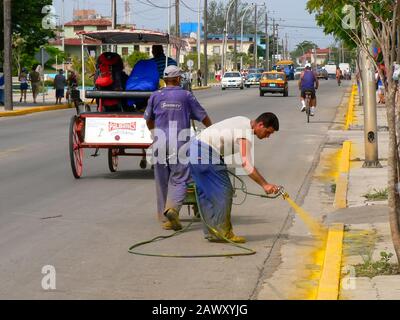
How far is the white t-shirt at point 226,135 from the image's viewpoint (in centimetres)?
995

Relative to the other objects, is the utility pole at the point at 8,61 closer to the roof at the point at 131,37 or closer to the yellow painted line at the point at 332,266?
the roof at the point at 131,37

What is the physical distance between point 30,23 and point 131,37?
27.8 m

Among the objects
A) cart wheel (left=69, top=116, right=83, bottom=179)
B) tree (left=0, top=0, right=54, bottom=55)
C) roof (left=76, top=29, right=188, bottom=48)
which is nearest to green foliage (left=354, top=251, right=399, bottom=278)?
cart wheel (left=69, top=116, right=83, bottom=179)

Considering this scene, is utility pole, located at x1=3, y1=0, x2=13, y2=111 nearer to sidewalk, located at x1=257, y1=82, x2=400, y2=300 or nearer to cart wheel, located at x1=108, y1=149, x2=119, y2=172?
cart wheel, located at x1=108, y1=149, x2=119, y2=172

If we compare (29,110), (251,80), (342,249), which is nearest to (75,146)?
(342,249)

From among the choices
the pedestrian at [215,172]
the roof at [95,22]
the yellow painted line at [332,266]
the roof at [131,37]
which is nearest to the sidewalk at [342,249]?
the yellow painted line at [332,266]

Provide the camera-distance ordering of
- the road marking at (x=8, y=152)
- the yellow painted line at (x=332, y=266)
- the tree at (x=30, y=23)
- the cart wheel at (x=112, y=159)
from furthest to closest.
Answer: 1. the tree at (x=30, y=23)
2. the road marking at (x=8, y=152)
3. the cart wheel at (x=112, y=159)
4. the yellow painted line at (x=332, y=266)

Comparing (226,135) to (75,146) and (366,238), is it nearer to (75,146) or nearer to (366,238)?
(366,238)

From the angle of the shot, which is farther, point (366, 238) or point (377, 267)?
point (366, 238)

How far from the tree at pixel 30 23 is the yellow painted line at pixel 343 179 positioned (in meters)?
25.3

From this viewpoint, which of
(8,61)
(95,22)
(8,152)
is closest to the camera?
(8,152)

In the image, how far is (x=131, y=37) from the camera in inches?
693

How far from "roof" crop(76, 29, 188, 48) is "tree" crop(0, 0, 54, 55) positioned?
26.3 metres
